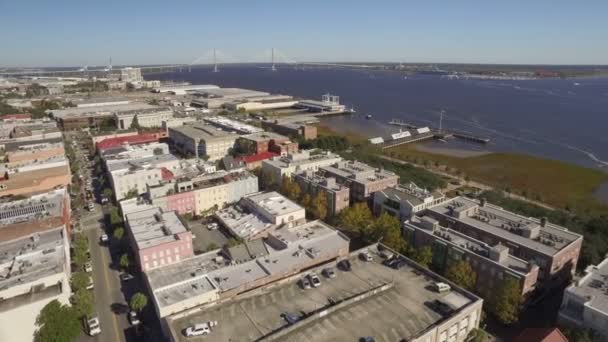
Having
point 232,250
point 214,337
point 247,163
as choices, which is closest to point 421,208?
point 232,250

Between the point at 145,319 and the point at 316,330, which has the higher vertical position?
the point at 316,330

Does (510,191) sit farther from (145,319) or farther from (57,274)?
(57,274)

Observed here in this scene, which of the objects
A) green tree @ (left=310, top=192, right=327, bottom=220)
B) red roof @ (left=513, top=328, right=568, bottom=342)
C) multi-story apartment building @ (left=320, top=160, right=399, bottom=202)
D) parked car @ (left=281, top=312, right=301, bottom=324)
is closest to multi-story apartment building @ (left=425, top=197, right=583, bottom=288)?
red roof @ (left=513, top=328, right=568, bottom=342)

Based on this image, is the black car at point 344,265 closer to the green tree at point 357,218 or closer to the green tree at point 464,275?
the green tree at point 464,275

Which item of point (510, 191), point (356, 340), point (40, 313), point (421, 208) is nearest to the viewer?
point (356, 340)

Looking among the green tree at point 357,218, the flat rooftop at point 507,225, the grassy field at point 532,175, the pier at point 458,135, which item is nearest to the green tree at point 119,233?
the green tree at point 357,218
